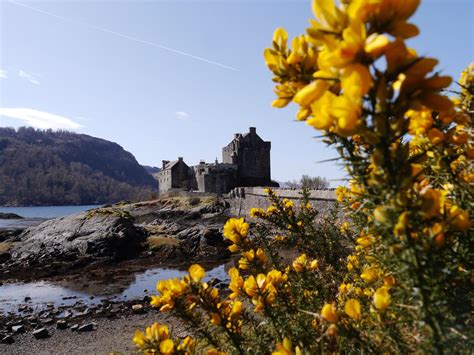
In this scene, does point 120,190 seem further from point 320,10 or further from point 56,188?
point 320,10


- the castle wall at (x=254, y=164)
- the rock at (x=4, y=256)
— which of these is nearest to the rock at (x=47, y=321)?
the rock at (x=4, y=256)

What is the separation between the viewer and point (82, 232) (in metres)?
20.5

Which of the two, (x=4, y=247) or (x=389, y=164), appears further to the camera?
(x=4, y=247)

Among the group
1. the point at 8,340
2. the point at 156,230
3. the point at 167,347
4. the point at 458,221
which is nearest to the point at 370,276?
the point at 458,221

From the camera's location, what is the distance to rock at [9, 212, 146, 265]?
18734 millimetres

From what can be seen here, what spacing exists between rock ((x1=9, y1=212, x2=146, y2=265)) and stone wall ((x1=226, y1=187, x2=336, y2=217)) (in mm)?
7434

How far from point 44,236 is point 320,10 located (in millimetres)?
23725

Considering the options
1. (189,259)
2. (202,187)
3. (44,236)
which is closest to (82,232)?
(44,236)

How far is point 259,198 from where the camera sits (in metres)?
22.8

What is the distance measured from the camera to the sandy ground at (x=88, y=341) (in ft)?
25.0

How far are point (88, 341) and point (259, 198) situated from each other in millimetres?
15592

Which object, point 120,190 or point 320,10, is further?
point 120,190

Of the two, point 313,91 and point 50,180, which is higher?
point 50,180

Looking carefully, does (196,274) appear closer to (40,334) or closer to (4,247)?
(40,334)
